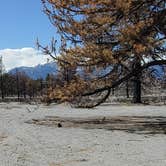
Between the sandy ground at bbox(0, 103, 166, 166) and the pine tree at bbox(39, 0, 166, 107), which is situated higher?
the pine tree at bbox(39, 0, 166, 107)

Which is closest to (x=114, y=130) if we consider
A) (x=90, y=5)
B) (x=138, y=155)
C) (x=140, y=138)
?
(x=140, y=138)

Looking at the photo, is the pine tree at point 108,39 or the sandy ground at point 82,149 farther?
the pine tree at point 108,39

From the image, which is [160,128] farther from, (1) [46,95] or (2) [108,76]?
(1) [46,95]

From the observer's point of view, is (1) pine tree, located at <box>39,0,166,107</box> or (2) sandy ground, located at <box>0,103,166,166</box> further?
(1) pine tree, located at <box>39,0,166,107</box>

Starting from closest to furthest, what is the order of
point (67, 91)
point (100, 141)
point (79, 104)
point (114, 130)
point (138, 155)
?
point (138, 155) → point (100, 141) → point (114, 130) → point (67, 91) → point (79, 104)

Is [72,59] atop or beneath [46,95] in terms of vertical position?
atop

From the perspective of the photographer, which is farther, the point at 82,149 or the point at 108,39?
the point at 108,39

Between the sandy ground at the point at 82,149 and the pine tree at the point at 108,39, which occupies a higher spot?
the pine tree at the point at 108,39

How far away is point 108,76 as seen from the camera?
27.1 metres

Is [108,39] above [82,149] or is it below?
above

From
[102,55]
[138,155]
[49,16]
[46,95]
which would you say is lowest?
[138,155]

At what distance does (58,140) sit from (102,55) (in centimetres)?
635

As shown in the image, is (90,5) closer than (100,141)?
No

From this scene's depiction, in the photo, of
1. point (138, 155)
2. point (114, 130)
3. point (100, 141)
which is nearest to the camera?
point (138, 155)
